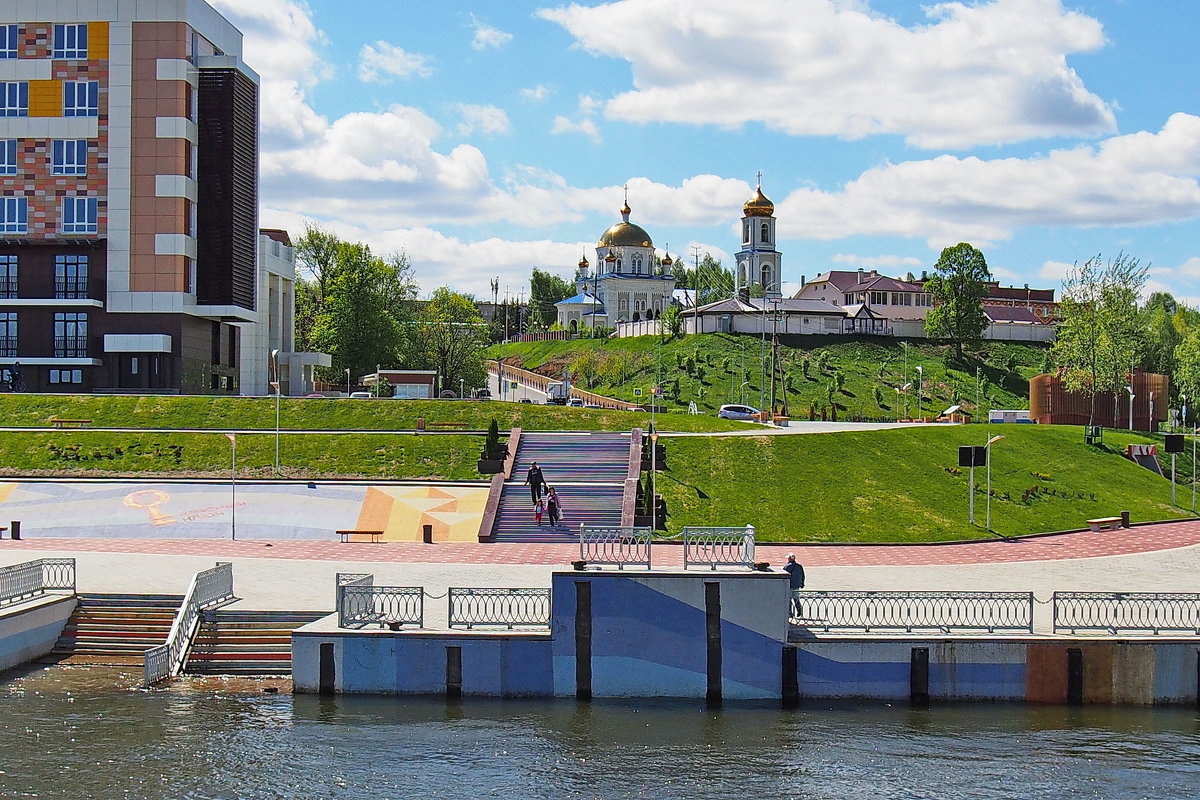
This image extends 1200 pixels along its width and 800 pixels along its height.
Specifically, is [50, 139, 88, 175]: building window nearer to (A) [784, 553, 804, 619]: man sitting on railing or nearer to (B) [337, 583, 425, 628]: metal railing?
(B) [337, 583, 425, 628]: metal railing

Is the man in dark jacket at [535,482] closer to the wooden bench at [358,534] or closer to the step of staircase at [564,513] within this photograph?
the step of staircase at [564,513]

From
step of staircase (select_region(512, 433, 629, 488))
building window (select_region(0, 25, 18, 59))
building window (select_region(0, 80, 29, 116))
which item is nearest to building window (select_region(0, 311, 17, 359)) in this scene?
building window (select_region(0, 80, 29, 116))

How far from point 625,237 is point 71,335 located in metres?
103

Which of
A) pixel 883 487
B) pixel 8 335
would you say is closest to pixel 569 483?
pixel 883 487

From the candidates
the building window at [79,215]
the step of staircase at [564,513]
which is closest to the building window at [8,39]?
the building window at [79,215]

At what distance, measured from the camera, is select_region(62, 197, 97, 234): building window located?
64.8 meters

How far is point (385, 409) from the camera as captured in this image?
197 feet

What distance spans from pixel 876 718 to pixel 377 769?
9455mm

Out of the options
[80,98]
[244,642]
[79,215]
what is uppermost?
[80,98]

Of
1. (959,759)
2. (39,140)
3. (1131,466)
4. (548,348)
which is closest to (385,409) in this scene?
(39,140)

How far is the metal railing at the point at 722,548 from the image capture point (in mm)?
25188

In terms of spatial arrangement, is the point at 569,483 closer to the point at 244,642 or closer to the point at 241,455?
the point at 241,455

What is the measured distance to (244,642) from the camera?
26.1 metres

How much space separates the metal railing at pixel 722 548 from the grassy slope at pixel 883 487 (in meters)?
15.1
